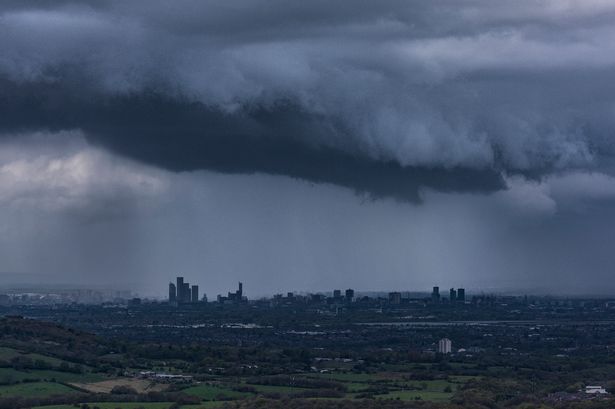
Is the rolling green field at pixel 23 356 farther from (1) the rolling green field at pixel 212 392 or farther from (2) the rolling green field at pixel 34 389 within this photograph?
(1) the rolling green field at pixel 212 392

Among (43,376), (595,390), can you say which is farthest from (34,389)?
(595,390)

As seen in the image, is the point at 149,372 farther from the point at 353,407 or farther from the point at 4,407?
the point at 353,407

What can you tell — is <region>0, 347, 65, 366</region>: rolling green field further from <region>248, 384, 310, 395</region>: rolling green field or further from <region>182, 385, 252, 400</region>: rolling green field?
<region>248, 384, 310, 395</region>: rolling green field

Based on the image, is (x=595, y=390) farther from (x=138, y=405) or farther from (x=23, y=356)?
(x=23, y=356)

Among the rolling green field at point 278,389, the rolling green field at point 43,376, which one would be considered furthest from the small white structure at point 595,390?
the rolling green field at point 43,376

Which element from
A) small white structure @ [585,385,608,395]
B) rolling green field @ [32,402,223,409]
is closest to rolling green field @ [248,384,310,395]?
rolling green field @ [32,402,223,409]
